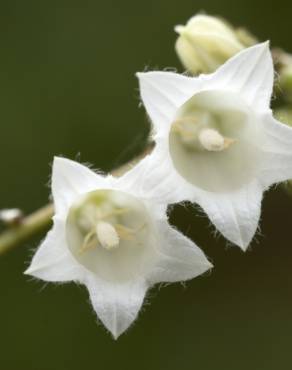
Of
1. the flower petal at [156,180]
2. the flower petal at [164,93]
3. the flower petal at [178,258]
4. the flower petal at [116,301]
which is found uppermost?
the flower petal at [164,93]

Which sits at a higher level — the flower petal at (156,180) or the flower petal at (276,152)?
the flower petal at (156,180)

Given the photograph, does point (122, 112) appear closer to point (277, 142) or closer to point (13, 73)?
point (13, 73)

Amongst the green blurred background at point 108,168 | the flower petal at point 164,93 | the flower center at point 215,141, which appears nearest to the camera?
the flower petal at point 164,93

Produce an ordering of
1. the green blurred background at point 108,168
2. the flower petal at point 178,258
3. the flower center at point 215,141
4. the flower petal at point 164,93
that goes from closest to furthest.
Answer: the flower petal at point 164,93 < the flower petal at point 178,258 < the flower center at point 215,141 < the green blurred background at point 108,168

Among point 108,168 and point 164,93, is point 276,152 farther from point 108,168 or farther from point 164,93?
point 108,168

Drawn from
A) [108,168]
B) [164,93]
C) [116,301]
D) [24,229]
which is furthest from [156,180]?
[108,168]

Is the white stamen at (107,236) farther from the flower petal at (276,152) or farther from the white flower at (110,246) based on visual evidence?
the flower petal at (276,152)

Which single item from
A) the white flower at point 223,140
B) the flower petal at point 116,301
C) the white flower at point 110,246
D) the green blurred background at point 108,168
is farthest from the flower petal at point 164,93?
the green blurred background at point 108,168

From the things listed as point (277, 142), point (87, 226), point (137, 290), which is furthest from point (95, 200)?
point (277, 142)

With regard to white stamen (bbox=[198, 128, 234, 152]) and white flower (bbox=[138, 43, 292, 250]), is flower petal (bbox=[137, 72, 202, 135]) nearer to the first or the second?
white flower (bbox=[138, 43, 292, 250])
